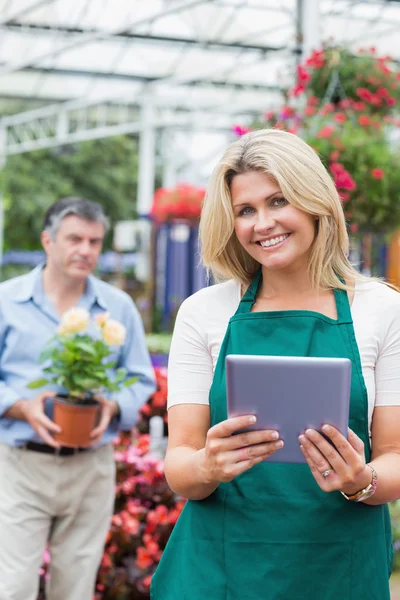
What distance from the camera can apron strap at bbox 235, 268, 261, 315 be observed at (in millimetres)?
→ 1963

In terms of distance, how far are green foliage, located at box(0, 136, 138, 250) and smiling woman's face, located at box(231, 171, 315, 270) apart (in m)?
22.4

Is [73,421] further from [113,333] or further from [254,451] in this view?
[254,451]

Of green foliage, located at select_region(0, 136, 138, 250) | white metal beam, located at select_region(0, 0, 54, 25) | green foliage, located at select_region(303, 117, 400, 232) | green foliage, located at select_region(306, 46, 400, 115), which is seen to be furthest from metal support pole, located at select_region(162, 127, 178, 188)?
green foliage, located at select_region(303, 117, 400, 232)

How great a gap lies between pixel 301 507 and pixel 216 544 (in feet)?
0.69

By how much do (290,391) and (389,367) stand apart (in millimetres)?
354

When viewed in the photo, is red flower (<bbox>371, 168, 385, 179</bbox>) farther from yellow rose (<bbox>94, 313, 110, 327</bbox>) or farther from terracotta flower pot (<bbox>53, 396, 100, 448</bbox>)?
terracotta flower pot (<bbox>53, 396, 100, 448</bbox>)

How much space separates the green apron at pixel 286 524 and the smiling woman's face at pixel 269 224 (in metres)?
0.13

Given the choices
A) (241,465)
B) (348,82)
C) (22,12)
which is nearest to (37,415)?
(241,465)

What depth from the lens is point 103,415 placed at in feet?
10.5

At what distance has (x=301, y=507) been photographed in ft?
5.98

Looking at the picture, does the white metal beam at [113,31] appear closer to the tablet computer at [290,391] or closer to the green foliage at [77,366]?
the green foliage at [77,366]

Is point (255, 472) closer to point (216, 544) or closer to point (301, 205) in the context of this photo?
point (216, 544)

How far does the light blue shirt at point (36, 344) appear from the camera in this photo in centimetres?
316

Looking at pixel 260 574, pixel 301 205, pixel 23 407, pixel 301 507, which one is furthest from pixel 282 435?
pixel 23 407
